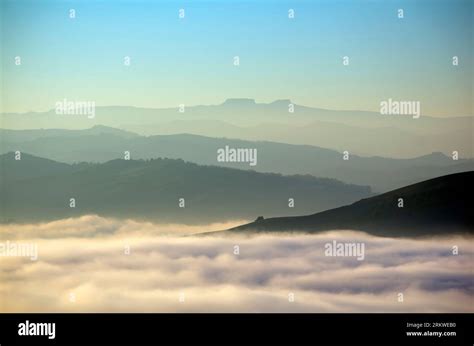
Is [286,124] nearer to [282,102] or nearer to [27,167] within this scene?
[282,102]

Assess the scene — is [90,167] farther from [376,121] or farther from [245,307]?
[376,121]

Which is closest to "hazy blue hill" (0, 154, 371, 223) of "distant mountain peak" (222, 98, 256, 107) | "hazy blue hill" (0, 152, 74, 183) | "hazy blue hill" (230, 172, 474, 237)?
"hazy blue hill" (0, 152, 74, 183)

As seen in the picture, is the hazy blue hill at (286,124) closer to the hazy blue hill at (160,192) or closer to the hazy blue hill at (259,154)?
the hazy blue hill at (259,154)

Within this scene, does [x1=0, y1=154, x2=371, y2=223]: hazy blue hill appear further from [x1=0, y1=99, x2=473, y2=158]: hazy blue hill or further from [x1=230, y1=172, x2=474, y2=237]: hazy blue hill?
[x1=0, y1=99, x2=473, y2=158]: hazy blue hill

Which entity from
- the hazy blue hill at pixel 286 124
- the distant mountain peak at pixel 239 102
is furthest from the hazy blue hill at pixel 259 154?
the distant mountain peak at pixel 239 102

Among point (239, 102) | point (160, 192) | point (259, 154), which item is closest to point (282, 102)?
point (239, 102)

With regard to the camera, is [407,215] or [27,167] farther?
[27,167]
